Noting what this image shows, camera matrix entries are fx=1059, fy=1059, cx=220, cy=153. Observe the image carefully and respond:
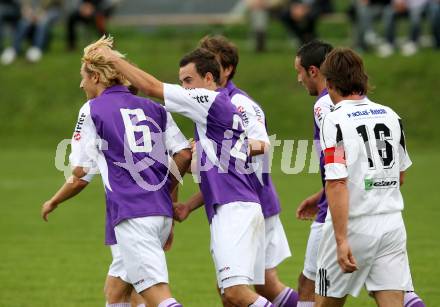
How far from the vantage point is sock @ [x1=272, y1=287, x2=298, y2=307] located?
7984mm

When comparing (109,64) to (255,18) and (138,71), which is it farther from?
(255,18)

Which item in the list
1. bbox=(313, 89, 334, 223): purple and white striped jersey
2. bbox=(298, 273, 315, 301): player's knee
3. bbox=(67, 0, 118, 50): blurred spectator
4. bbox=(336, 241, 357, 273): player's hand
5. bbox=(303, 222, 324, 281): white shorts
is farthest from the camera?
bbox=(67, 0, 118, 50): blurred spectator

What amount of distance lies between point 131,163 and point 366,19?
20193mm

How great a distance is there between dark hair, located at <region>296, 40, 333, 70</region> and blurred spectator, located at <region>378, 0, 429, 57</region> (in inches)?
742

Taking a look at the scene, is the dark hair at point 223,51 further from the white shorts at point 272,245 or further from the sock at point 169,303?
the sock at point 169,303

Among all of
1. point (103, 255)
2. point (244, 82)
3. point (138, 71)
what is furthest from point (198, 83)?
point (244, 82)

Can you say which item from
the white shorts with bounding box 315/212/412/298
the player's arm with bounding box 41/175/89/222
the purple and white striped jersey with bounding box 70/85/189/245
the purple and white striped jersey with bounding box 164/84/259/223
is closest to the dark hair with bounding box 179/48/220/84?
the purple and white striped jersey with bounding box 164/84/259/223

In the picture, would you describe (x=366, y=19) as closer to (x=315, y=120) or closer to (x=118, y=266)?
(x=315, y=120)

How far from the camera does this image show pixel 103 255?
12195 millimetres

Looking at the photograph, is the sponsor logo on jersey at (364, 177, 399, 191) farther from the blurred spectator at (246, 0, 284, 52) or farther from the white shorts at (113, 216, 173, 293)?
the blurred spectator at (246, 0, 284, 52)

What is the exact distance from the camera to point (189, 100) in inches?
274

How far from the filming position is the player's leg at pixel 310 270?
25.3ft

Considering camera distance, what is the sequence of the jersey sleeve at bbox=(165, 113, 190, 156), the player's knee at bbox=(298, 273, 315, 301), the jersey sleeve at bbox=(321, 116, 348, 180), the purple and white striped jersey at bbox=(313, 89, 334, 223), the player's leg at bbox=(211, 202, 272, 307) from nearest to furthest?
1. the jersey sleeve at bbox=(321, 116, 348, 180)
2. the player's leg at bbox=(211, 202, 272, 307)
3. the jersey sleeve at bbox=(165, 113, 190, 156)
4. the purple and white striped jersey at bbox=(313, 89, 334, 223)
5. the player's knee at bbox=(298, 273, 315, 301)

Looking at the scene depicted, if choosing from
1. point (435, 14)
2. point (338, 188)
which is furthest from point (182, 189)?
point (338, 188)
